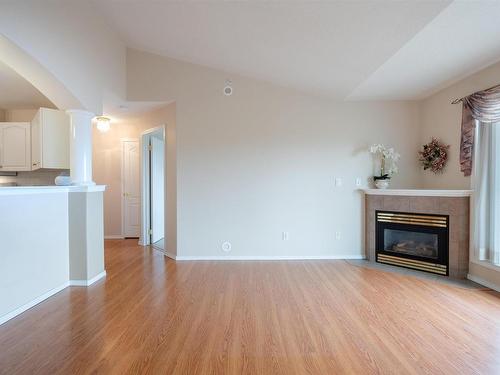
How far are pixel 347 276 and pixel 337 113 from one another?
242 centimetres

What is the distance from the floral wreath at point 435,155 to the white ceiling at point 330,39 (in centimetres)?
76

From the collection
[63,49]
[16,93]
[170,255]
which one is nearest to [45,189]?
[63,49]

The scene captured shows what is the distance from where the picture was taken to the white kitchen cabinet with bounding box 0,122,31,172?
428 centimetres

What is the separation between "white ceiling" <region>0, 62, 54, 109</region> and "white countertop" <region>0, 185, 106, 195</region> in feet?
5.83

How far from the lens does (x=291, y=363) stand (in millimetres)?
1766

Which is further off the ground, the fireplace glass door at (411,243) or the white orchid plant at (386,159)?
the white orchid plant at (386,159)

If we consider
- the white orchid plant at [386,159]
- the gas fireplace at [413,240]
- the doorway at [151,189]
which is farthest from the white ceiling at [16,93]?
the gas fireplace at [413,240]

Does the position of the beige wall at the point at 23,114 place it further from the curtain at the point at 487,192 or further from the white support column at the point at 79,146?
the curtain at the point at 487,192

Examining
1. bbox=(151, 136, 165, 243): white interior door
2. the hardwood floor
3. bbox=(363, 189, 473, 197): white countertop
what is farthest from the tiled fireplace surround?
bbox=(151, 136, 165, 243): white interior door

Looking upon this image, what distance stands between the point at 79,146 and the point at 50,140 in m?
1.31

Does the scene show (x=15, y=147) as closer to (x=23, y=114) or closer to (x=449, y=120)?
(x=23, y=114)

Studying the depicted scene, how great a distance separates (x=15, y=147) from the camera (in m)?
4.31

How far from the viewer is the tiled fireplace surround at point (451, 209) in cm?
336

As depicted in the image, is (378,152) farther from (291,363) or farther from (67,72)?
(67,72)
